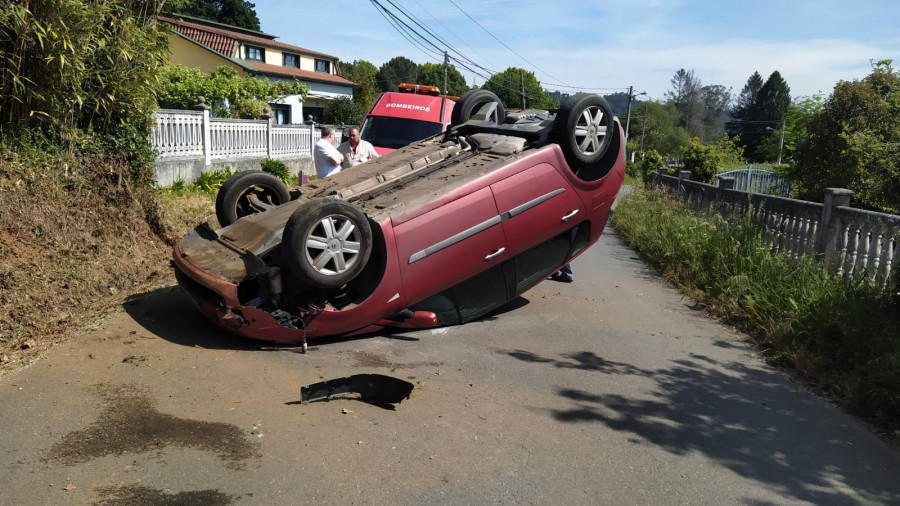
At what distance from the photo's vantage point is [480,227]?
634 cm

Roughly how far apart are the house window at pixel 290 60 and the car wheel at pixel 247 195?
47.4m

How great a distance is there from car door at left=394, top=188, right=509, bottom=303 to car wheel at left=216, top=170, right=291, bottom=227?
1.82m

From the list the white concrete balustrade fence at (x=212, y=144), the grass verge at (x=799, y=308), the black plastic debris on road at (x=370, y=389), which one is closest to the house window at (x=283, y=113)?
the white concrete balustrade fence at (x=212, y=144)

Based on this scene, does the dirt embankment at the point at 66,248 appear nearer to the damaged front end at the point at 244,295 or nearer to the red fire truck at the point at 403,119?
the damaged front end at the point at 244,295

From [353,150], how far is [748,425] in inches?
266

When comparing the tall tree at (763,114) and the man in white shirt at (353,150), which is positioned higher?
the tall tree at (763,114)

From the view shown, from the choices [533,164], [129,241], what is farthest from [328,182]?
Answer: [129,241]

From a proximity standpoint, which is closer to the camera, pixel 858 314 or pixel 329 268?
pixel 329 268

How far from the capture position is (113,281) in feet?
23.4

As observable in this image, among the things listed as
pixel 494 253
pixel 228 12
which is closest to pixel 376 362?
pixel 494 253

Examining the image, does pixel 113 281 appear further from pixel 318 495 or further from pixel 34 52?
pixel 318 495

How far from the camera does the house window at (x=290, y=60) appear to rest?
51625mm

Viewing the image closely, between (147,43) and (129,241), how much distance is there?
2280mm

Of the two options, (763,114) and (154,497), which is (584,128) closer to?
(154,497)
